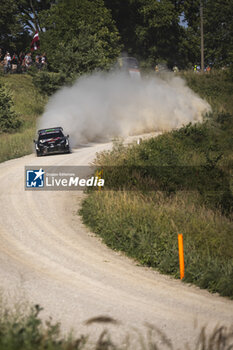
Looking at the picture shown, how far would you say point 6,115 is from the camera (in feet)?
129

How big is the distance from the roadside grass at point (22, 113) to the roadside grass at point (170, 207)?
314 inches

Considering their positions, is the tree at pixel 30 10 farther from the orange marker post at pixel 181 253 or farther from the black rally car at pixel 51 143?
the orange marker post at pixel 181 253

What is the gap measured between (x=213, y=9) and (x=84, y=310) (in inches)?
2927

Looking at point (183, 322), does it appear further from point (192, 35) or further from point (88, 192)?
point (192, 35)

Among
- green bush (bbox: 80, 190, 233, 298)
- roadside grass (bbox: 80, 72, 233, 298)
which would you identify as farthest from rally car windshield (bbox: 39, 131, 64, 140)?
green bush (bbox: 80, 190, 233, 298)

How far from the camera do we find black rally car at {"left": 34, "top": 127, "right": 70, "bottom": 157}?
98.8 ft

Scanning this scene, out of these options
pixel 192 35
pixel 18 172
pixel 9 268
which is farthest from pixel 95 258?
pixel 192 35

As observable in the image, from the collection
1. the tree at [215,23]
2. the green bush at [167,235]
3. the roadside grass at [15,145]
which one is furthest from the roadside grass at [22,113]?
the tree at [215,23]

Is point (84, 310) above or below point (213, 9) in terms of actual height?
below

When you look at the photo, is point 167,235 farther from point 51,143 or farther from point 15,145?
point 15,145

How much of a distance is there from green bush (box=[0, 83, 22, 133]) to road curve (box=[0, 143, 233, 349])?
70.6 ft

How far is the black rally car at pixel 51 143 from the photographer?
98.8ft

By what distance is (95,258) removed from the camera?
13711 mm

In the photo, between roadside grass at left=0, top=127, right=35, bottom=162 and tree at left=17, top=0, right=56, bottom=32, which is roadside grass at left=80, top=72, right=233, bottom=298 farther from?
tree at left=17, top=0, right=56, bottom=32
